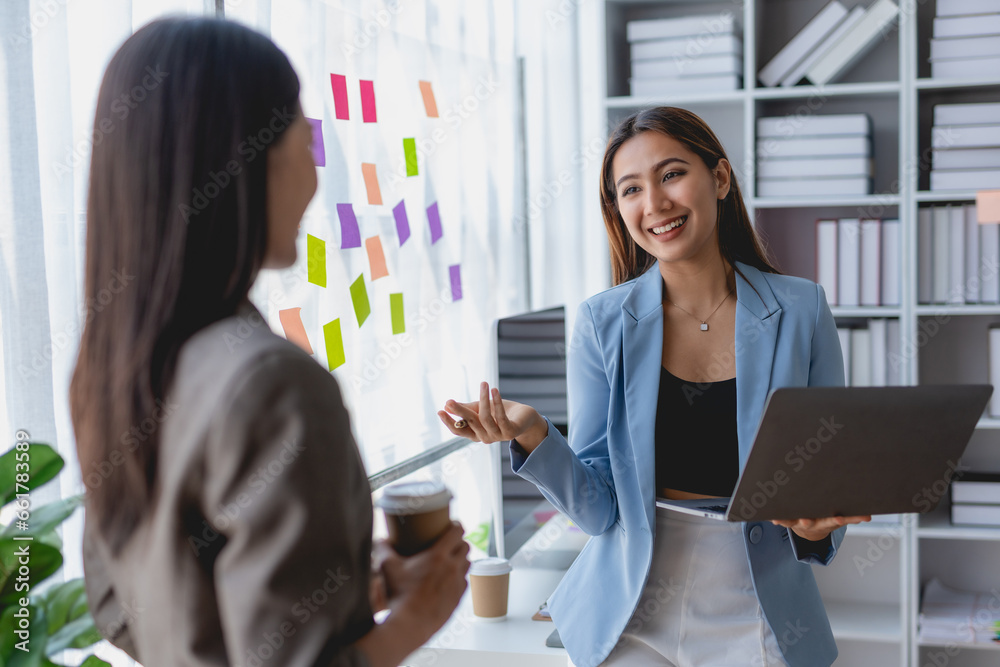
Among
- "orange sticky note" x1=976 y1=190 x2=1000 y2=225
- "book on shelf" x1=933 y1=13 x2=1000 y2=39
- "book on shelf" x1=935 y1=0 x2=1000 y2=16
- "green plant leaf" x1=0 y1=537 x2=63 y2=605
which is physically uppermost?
"book on shelf" x1=935 y1=0 x2=1000 y2=16

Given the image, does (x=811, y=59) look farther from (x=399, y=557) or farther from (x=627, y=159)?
(x=399, y=557)

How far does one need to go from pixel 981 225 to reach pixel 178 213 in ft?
8.78

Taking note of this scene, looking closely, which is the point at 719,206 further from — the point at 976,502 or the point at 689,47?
the point at 976,502

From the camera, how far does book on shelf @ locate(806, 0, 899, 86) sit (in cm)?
260

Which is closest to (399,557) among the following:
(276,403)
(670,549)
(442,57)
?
(276,403)

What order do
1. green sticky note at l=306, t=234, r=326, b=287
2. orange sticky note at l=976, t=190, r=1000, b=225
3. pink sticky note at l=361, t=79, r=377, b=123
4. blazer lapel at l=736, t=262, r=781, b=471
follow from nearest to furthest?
blazer lapel at l=736, t=262, r=781, b=471 < green sticky note at l=306, t=234, r=326, b=287 < pink sticky note at l=361, t=79, r=377, b=123 < orange sticky note at l=976, t=190, r=1000, b=225

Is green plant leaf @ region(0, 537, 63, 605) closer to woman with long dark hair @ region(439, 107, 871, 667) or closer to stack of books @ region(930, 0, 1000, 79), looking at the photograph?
woman with long dark hair @ region(439, 107, 871, 667)

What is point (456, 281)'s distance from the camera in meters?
2.54

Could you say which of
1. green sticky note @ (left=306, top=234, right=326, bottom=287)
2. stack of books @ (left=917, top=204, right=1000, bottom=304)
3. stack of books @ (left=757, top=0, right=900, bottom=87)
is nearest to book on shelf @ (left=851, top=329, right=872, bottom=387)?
stack of books @ (left=917, top=204, right=1000, bottom=304)

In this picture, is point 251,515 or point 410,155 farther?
point 410,155

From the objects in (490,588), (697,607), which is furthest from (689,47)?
(697,607)

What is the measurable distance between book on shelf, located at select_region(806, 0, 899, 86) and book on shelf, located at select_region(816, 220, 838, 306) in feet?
1.47

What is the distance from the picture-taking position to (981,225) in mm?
2656

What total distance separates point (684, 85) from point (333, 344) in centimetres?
157
